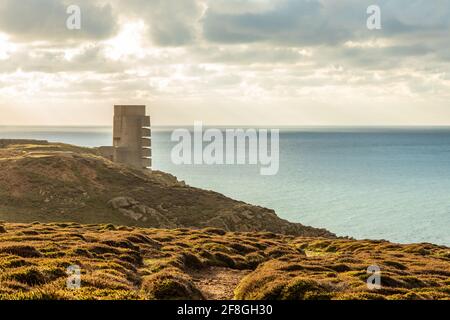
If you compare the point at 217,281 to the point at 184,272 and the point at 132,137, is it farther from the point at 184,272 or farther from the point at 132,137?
the point at 132,137

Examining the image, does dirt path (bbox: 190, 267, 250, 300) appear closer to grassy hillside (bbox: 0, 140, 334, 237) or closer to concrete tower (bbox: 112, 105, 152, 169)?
grassy hillside (bbox: 0, 140, 334, 237)

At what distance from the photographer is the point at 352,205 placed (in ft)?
466

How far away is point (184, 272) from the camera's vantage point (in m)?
30.7

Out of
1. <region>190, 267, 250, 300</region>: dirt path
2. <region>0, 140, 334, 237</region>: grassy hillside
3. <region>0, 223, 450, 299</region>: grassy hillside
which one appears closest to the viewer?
<region>0, 223, 450, 299</region>: grassy hillside

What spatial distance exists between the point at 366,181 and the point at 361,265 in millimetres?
165715

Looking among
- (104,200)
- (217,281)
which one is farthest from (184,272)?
(104,200)

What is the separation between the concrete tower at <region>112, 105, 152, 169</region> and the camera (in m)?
103

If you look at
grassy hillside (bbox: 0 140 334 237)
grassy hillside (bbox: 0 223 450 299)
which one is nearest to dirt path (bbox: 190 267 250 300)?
grassy hillside (bbox: 0 223 450 299)

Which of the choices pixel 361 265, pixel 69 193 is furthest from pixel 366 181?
pixel 361 265

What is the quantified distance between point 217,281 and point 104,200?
153ft

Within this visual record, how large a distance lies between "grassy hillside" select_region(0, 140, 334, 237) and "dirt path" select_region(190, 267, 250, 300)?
3605cm

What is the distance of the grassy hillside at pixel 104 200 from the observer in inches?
2689

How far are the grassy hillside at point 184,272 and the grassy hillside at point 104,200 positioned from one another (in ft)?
85.4
